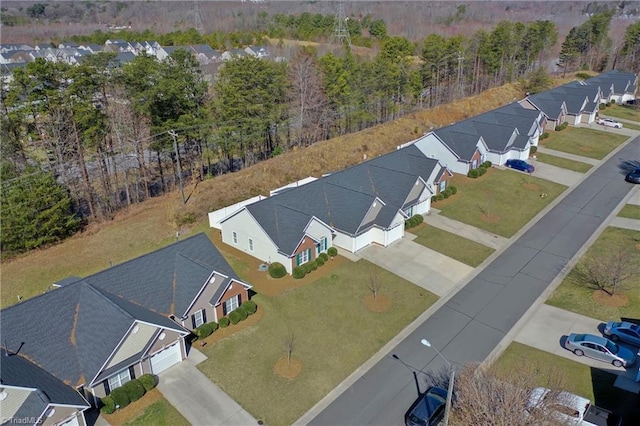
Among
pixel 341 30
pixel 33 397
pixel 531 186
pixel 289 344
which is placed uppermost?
pixel 341 30

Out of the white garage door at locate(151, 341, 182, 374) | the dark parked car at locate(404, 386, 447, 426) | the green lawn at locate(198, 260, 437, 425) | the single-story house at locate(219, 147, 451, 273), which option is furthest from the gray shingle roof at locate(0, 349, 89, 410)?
the single-story house at locate(219, 147, 451, 273)

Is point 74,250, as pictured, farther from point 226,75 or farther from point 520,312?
point 520,312

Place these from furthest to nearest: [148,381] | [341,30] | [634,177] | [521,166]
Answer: [341,30] < [521,166] < [634,177] < [148,381]

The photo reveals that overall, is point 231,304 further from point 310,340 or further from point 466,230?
point 466,230

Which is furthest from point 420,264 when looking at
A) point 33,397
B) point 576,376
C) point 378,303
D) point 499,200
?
point 33,397

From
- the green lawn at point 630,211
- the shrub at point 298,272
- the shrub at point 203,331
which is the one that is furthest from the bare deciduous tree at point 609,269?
the shrub at point 203,331

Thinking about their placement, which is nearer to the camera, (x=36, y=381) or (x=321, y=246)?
(x=36, y=381)

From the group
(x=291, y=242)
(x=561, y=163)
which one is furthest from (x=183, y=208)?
(x=561, y=163)

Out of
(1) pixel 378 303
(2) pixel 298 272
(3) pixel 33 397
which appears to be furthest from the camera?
(2) pixel 298 272
